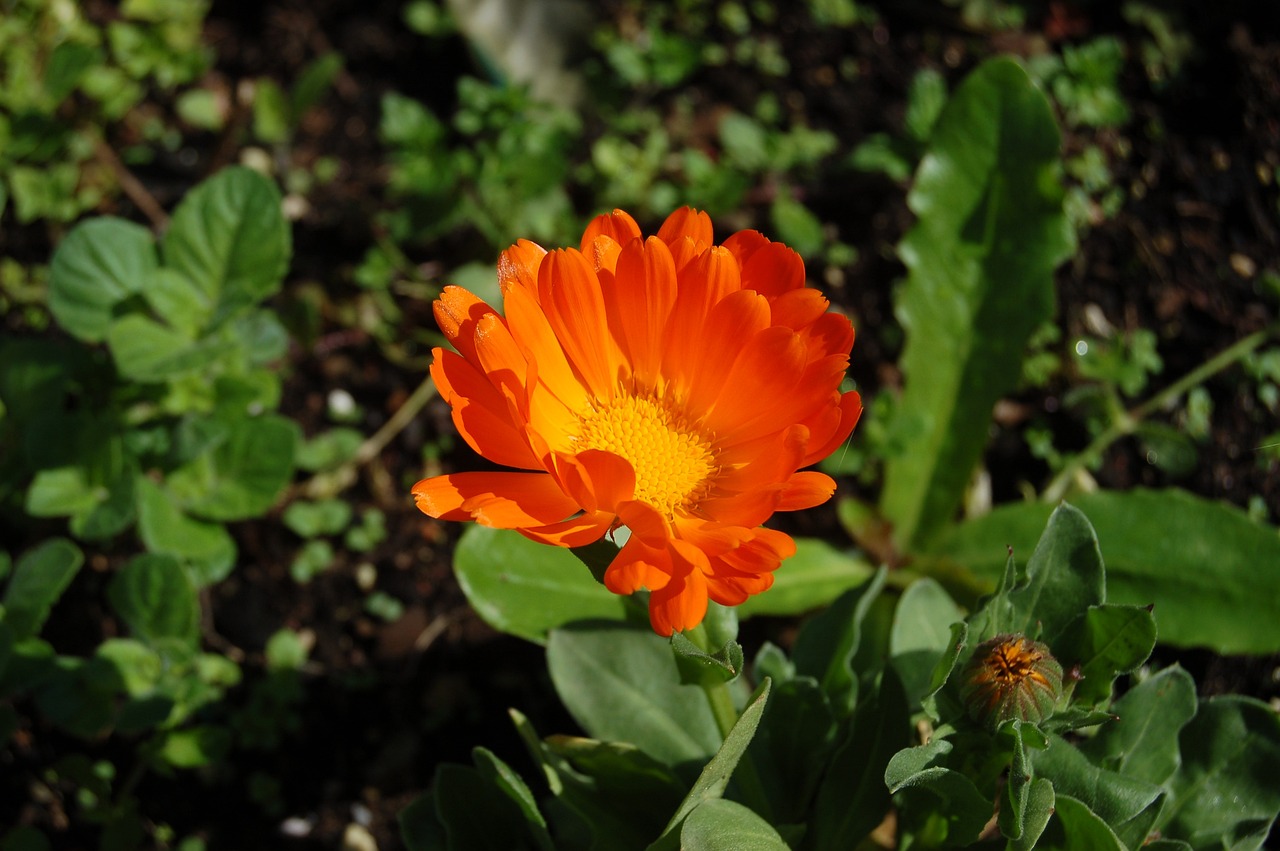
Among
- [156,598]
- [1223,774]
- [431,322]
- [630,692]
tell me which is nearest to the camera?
[1223,774]

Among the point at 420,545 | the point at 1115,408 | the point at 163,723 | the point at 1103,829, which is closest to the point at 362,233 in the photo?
the point at 420,545

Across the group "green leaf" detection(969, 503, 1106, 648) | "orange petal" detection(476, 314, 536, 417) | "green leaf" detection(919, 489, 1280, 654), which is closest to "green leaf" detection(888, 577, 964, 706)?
"green leaf" detection(969, 503, 1106, 648)

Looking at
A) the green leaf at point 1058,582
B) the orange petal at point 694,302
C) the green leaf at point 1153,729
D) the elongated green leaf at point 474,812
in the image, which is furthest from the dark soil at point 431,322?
the orange petal at point 694,302

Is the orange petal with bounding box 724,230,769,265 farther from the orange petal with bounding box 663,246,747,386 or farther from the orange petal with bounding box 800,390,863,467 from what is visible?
the orange petal with bounding box 800,390,863,467

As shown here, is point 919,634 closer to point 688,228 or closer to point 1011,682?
point 1011,682

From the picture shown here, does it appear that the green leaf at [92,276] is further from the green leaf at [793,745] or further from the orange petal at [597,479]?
the green leaf at [793,745]

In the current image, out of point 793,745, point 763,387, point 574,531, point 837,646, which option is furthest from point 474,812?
point 763,387
